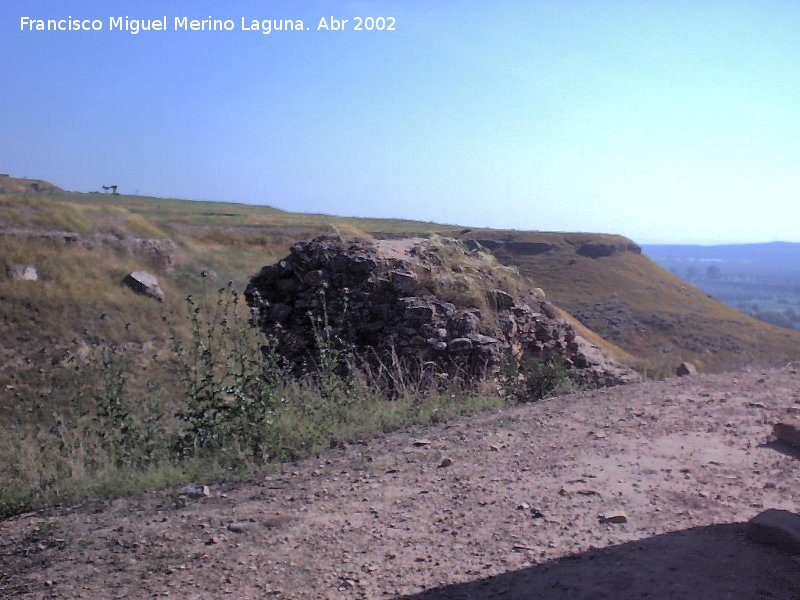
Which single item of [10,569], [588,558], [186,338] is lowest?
[186,338]

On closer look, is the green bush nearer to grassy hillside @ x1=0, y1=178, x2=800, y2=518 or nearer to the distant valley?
grassy hillside @ x1=0, y1=178, x2=800, y2=518

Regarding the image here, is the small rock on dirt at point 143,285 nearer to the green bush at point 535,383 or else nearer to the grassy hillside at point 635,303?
the grassy hillside at point 635,303

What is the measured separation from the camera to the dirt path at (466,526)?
326cm

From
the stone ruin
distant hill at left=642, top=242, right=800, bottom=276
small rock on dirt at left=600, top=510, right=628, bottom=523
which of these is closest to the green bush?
the stone ruin

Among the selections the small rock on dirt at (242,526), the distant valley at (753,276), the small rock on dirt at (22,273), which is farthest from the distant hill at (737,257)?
the small rock on dirt at (242,526)

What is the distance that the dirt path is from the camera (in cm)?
326

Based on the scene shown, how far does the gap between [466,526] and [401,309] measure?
4710 mm

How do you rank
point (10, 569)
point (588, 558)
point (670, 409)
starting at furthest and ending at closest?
point (670, 409), point (10, 569), point (588, 558)

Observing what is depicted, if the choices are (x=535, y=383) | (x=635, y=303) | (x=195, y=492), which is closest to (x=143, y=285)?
(x=535, y=383)

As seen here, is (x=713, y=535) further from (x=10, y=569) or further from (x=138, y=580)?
(x=10, y=569)

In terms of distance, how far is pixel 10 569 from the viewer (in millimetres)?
3701

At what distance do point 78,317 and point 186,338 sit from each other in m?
3.51

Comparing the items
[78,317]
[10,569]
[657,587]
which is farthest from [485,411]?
[78,317]

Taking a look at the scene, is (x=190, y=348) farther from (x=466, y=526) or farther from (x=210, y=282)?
(x=210, y=282)
